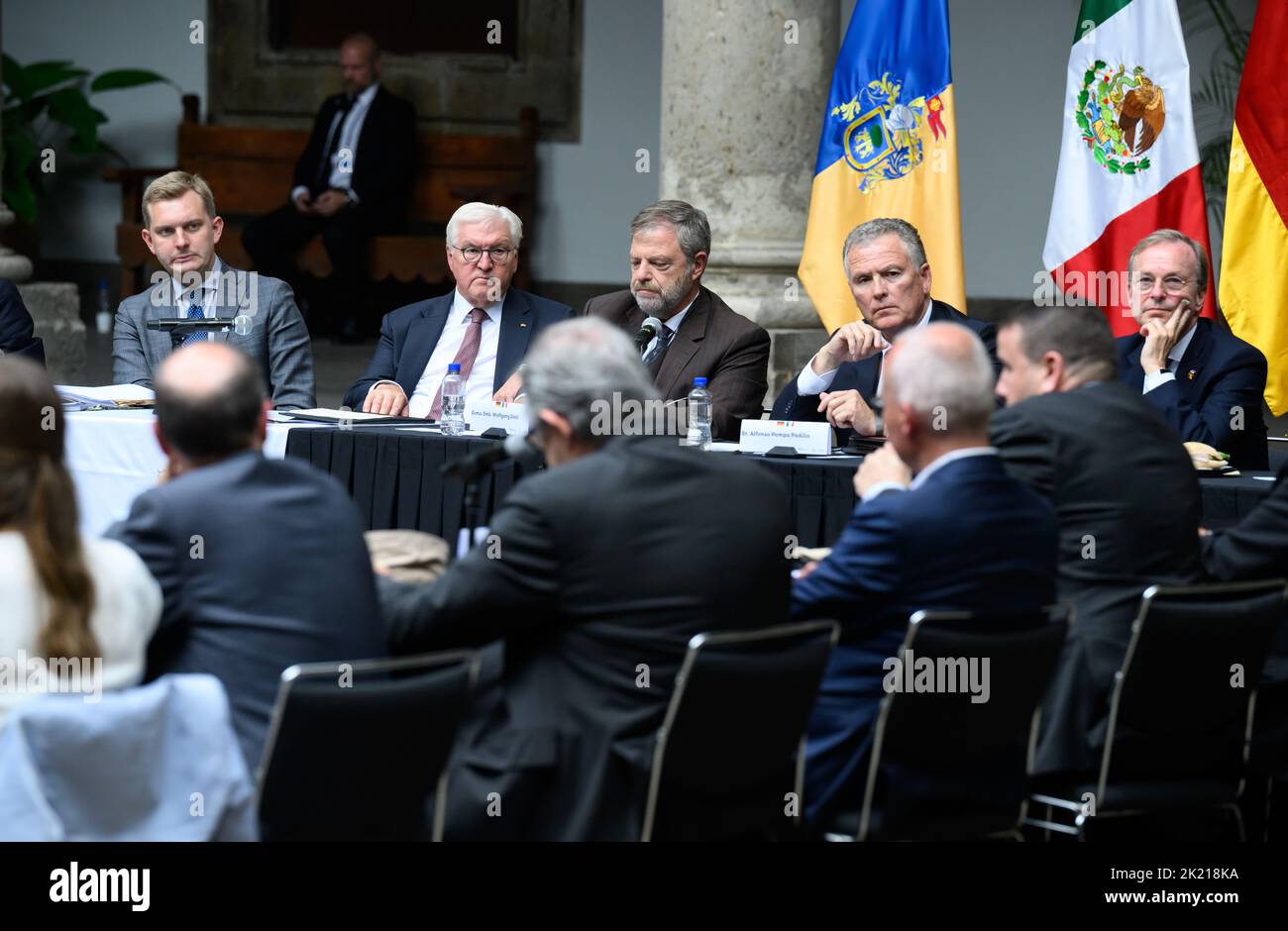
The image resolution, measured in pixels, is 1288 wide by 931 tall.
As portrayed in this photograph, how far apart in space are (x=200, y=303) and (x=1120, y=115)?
349 cm

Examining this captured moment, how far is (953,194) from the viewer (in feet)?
22.2

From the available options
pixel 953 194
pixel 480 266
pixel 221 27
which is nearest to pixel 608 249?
pixel 221 27

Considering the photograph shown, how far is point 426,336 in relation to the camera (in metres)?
6.00

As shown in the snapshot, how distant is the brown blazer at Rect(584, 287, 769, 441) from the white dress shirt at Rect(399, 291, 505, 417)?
58 cm

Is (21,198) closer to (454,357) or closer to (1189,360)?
(454,357)

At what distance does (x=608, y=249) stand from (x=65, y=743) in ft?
A: 29.2

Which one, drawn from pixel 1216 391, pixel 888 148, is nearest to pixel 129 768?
pixel 1216 391

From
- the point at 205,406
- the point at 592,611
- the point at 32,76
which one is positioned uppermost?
the point at 32,76

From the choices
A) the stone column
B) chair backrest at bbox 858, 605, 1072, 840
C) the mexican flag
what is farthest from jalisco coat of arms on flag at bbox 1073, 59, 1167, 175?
chair backrest at bbox 858, 605, 1072, 840

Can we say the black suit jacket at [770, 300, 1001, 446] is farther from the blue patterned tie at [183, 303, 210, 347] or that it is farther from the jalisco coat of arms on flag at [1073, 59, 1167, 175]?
the blue patterned tie at [183, 303, 210, 347]

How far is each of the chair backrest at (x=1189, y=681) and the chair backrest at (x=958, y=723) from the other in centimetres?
24

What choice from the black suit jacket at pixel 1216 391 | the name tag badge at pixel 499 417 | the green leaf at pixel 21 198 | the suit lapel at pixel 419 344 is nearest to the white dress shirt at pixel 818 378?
the black suit jacket at pixel 1216 391

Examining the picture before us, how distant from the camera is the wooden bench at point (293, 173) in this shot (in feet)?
34.2

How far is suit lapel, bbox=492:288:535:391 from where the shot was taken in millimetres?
5883
